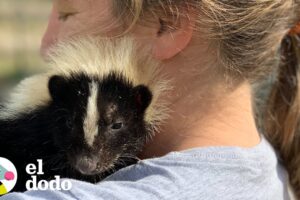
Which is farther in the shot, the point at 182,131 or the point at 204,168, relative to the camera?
the point at 182,131

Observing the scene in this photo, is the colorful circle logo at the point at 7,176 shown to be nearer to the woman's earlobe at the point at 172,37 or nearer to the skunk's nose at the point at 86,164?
the skunk's nose at the point at 86,164

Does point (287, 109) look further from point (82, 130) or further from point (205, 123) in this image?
point (82, 130)

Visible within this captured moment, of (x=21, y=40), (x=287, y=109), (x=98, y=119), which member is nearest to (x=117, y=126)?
(x=98, y=119)

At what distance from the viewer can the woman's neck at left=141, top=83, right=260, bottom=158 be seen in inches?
84.8

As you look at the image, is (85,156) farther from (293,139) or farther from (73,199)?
(293,139)

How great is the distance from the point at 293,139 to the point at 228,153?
0.63 metres

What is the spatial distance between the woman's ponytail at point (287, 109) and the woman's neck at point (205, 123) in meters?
0.35

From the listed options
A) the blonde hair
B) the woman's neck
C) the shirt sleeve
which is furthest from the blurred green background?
the shirt sleeve

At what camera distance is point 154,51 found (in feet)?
7.02

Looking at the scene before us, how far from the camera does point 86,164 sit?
6.75 feet

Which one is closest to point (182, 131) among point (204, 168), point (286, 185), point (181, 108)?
point (181, 108)

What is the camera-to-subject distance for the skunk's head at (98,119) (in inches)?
82.3

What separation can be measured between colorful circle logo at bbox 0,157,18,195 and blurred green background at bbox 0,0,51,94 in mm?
9155

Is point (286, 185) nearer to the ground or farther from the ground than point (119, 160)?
nearer to the ground
